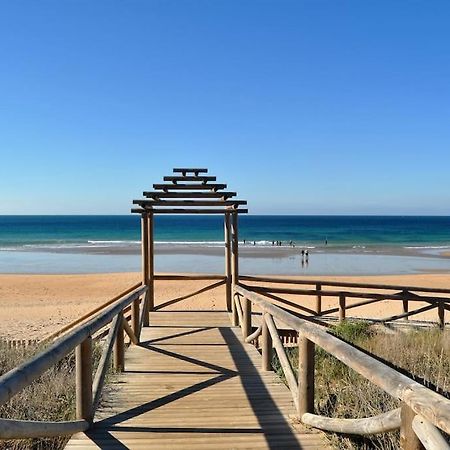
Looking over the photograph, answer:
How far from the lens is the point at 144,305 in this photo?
8.23 m

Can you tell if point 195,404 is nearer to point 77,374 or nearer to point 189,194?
point 77,374

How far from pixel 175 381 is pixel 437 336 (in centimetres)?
423

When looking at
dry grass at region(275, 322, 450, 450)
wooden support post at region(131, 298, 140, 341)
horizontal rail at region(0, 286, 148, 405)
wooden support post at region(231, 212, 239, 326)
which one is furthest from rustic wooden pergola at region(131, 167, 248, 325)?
horizontal rail at region(0, 286, 148, 405)

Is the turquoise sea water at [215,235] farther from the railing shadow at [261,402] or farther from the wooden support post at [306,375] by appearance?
the wooden support post at [306,375]

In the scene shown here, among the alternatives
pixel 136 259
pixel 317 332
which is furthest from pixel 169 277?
pixel 136 259

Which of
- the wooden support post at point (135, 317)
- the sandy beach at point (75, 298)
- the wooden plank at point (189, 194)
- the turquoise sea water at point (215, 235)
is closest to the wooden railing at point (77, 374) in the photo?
the wooden support post at point (135, 317)

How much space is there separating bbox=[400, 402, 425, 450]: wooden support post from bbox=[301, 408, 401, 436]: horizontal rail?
0.18 meters

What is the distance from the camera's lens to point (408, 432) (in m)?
2.27

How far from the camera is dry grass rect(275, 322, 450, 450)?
366 cm

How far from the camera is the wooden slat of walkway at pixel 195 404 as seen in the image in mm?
3590

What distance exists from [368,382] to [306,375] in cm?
139

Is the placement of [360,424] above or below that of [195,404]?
above

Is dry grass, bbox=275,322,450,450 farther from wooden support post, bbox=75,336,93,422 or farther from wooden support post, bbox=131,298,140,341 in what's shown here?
wooden support post, bbox=131,298,140,341

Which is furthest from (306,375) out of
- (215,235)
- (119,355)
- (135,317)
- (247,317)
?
(215,235)
